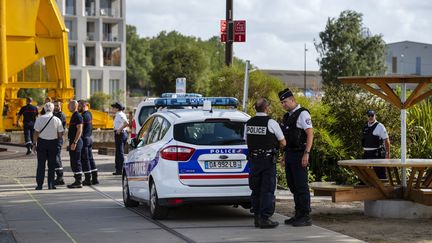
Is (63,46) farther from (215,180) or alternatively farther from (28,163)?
(215,180)

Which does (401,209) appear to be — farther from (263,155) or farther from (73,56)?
(73,56)

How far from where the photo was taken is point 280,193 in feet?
54.5

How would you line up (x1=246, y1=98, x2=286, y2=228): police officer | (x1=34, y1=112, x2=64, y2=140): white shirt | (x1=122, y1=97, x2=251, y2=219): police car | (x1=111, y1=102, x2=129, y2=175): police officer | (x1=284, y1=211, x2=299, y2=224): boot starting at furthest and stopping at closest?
(x1=111, y1=102, x2=129, y2=175): police officer
(x1=34, y1=112, x2=64, y2=140): white shirt
(x1=122, y1=97, x2=251, y2=219): police car
(x1=284, y1=211, x2=299, y2=224): boot
(x1=246, y1=98, x2=286, y2=228): police officer

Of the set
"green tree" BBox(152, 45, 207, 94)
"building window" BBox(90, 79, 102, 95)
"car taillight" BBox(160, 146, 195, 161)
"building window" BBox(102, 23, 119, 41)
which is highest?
"building window" BBox(102, 23, 119, 41)

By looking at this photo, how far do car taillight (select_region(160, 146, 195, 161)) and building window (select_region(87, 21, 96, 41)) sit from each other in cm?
8486

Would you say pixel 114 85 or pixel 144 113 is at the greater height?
pixel 114 85

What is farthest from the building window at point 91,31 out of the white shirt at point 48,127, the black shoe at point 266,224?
the black shoe at point 266,224

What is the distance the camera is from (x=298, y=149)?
1192 cm

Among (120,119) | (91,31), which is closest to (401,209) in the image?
(120,119)

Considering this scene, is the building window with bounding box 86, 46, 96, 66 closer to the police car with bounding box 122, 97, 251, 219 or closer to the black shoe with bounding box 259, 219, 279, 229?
the police car with bounding box 122, 97, 251, 219

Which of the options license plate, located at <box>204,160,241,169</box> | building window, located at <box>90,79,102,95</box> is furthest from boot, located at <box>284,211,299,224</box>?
building window, located at <box>90,79,102,95</box>

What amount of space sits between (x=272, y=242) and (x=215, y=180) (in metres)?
2.00

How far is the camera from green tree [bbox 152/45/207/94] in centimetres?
7656

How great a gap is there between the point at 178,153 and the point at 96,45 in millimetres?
84511
